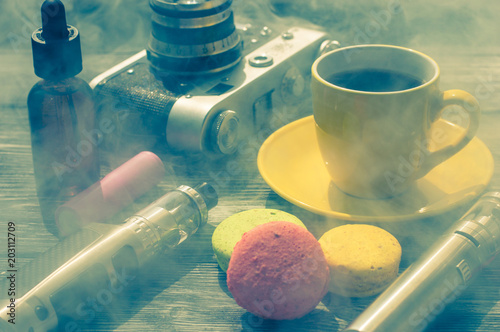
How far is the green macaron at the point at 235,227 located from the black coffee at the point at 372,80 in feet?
0.64

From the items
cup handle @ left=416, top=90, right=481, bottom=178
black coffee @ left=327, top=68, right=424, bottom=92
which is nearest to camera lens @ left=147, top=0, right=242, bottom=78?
black coffee @ left=327, top=68, right=424, bottom=92

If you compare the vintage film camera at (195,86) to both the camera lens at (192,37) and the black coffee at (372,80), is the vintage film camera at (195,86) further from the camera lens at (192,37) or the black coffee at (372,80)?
the black coffee at (372,80)

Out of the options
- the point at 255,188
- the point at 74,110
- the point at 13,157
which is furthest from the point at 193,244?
the point at 13,157

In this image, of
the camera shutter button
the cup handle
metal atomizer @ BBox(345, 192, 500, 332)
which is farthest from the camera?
the camera shutter button

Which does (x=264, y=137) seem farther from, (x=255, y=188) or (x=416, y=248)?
(x=416, y=248)

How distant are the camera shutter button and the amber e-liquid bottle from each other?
0.57ft

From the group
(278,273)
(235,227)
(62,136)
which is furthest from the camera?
(62,136)

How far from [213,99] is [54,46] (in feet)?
0.74

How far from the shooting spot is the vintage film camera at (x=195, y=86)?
0.81m

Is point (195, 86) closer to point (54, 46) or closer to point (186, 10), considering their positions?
point (186, 10)

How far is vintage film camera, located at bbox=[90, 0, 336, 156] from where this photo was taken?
810 millimetres

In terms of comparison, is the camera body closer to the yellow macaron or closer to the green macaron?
the green macaron

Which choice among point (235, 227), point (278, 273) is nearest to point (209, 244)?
point (235, 227)

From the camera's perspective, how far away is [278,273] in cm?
54
